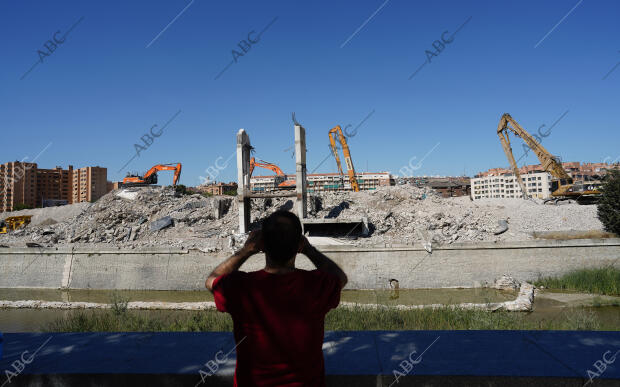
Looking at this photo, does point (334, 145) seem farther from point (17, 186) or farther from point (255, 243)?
point (17, 186)

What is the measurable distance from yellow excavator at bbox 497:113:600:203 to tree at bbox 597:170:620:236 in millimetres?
8258

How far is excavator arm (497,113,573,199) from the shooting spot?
30953 millimetres

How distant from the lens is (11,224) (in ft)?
124

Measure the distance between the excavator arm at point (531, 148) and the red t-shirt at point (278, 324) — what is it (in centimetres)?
3338

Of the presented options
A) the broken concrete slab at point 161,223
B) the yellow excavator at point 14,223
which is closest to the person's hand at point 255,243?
the broken concrete slab at point 161,223

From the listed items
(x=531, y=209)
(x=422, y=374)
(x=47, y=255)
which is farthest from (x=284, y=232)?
(x=531, y=209)

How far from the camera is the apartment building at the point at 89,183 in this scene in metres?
75.2

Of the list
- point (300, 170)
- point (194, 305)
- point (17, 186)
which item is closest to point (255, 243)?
point (194, 305)

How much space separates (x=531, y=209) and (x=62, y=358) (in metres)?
28.3

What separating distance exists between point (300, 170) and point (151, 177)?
75.2ft

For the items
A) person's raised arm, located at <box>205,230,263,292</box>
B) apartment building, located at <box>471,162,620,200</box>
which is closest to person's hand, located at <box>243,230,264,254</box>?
person's raised arm, located at <box>205,230,263,292</box>

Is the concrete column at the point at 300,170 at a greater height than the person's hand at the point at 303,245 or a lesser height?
greater

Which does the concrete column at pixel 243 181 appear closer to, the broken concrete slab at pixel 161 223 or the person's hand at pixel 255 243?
the broken concrete slab at pixel 161 223

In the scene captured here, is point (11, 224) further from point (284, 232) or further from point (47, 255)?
point (284, 232)
